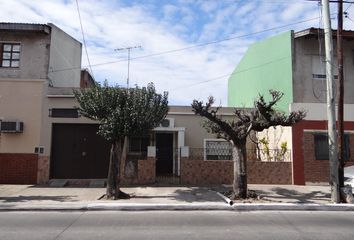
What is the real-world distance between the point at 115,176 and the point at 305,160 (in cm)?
818

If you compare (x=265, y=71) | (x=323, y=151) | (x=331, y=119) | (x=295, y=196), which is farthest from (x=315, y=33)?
(x=295, y=196)

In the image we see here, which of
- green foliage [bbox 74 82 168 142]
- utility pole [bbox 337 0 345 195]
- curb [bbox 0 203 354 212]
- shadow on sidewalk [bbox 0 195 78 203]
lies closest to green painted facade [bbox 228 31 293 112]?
utility pole [bbox 337 0 345 195]

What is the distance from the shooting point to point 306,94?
16547 mm

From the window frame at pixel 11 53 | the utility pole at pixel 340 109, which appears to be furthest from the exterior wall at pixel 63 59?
the utility pole at pixel 340 109

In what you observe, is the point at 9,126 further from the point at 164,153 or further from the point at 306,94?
the point at 306,94

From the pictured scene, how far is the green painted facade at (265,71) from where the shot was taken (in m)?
16.9

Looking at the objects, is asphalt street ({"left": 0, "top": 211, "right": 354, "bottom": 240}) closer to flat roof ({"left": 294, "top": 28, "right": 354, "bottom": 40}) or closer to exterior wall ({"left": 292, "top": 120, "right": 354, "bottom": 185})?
exterior wall ({"left": 292, "top": 120, "right": 354, "bottom": 185})

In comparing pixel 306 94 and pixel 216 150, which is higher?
pixel 306 94

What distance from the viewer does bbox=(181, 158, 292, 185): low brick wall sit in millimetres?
15586

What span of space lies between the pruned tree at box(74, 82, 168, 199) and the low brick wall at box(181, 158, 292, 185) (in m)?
3.70

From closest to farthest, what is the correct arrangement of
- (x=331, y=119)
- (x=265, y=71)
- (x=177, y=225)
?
1. (x=177, y=225)
2. (x=331, y=119)
3. (x=265, y=71)

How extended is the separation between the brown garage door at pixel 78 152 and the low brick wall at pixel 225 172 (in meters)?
3.81

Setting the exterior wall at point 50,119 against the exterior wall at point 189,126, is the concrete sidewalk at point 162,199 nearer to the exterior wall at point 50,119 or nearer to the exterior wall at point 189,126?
the exterior wall at point 50,119

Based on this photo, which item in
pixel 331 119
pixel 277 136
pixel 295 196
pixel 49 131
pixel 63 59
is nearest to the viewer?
pixel 331 119
